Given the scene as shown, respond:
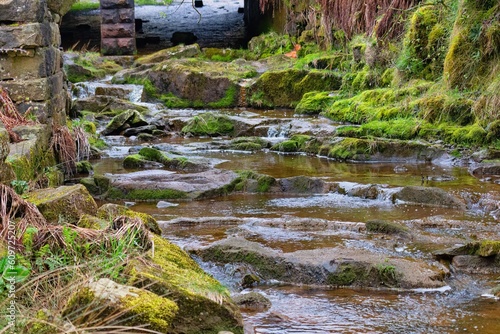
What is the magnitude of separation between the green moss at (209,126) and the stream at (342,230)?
4.19 feet

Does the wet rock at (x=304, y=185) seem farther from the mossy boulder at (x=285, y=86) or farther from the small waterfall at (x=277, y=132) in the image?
the mossy boulder at (x=285, y=86)

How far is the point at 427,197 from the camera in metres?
7.92

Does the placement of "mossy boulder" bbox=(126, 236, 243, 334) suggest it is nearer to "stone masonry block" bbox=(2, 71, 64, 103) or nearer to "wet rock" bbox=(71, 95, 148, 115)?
"stone masonry block" bbox=(2, 71, 64, 103)

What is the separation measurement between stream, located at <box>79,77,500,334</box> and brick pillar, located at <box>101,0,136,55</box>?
33.4 ft

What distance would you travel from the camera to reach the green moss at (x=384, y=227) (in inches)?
256

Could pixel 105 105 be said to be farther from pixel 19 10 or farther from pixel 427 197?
pixel 427 197

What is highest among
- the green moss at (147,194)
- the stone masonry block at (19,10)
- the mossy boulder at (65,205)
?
the stone masonry block at (19,10)

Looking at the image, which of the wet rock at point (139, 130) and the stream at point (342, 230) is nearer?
the stream at point (342, 230)

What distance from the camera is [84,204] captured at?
5105mm

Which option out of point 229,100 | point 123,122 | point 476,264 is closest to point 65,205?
point 476,264

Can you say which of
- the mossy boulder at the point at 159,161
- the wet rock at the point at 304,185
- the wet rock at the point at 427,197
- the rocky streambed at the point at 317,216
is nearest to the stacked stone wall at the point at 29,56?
the rocky streambed at the point at 317,216

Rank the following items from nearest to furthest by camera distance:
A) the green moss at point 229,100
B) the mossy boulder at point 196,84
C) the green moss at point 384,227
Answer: the green moss at point 384,227
the green moss at point 229,100
the mossy boulder at point 196,84

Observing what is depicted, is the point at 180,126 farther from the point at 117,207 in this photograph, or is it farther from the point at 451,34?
the point at 117,207

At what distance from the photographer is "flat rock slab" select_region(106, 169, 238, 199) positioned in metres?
8.48
